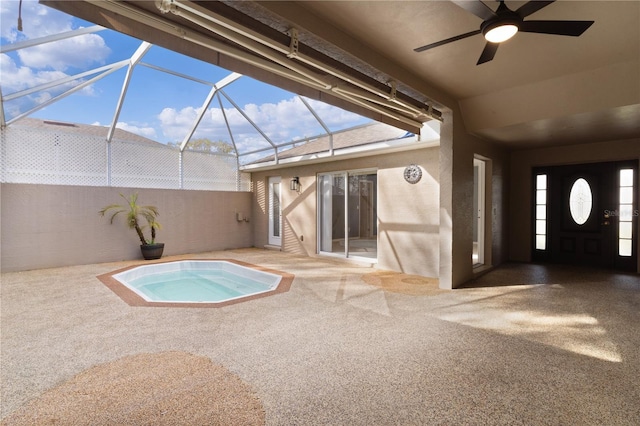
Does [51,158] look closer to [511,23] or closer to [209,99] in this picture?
[209,99]

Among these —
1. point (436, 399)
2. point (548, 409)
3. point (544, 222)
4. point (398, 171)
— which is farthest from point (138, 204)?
point (544, 222)

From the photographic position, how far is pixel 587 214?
6.17 m

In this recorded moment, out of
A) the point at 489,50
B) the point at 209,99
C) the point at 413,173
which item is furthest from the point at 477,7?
the point at 209,99

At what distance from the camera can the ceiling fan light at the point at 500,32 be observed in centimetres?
227

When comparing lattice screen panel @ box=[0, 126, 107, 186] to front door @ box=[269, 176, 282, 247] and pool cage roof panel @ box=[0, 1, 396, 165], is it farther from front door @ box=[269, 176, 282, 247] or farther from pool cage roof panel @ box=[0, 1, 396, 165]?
front door @ box=[269, 176, 282, 247]

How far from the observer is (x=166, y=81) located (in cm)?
629

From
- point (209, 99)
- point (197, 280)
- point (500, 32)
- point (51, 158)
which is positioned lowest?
point (197, 280)

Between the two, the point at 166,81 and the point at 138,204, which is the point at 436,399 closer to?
the point at 166,81

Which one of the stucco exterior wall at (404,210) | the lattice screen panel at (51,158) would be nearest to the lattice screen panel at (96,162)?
the lattice screen panel at (51,158)

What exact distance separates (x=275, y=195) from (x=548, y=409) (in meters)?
8.22

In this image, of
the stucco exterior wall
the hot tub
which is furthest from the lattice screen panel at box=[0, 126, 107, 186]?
the stucco exterior wall

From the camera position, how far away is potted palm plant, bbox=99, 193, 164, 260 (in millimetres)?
7352

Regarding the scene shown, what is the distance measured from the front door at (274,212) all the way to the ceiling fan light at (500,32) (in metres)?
7.34

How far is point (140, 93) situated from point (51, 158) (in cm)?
246
